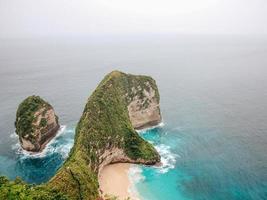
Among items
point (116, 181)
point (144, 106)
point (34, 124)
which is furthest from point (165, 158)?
point (34, 124)

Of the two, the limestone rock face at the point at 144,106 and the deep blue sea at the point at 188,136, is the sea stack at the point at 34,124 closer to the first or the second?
the deep blue sea at the point at 188,136

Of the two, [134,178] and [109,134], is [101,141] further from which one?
[134,178]

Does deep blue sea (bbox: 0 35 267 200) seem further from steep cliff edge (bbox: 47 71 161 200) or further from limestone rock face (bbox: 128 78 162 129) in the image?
steep cliff edge (bbox: 47 71 161 200)

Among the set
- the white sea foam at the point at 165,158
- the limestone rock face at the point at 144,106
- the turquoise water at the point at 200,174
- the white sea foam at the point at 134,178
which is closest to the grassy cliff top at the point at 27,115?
the limestone rock face at the point at 144,106

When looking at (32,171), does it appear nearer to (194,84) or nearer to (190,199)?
(190,199)

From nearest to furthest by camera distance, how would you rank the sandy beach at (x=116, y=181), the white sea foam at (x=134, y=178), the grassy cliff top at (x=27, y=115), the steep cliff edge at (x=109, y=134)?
the steep cliff edge at (x=109, y=134), the sandy beach at (x=116, y=181), the white sea foam at (x=134, y=178), the grassy cliff top at (x=27, y=115)

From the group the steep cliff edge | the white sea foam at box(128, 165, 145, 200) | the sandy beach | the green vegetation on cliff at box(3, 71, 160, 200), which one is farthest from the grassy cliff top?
the white sea foam at box(128, 165, 145, 200)

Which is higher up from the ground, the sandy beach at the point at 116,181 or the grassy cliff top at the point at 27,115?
the grassy cliff top at the point at 27,115
